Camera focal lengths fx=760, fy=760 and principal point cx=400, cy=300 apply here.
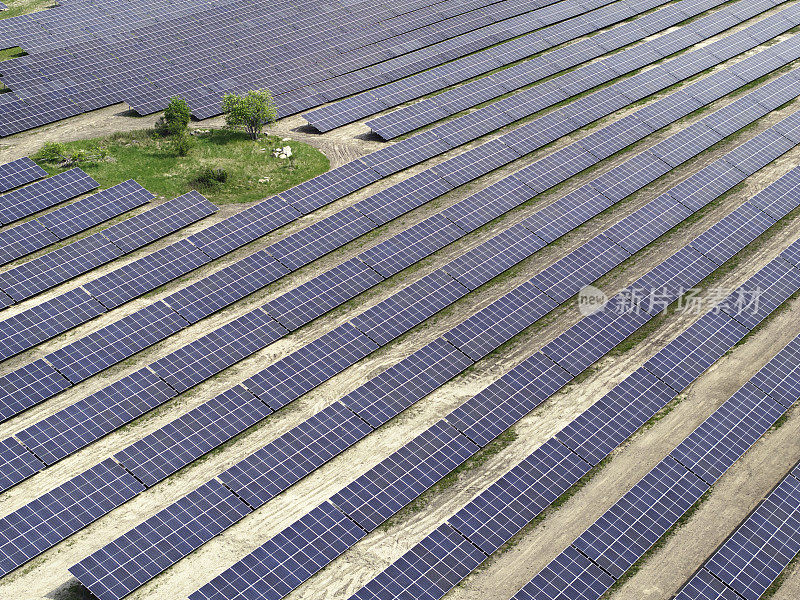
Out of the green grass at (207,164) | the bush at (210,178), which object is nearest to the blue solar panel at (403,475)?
the green grass at (207,164)

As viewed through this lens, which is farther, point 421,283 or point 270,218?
point 270,218

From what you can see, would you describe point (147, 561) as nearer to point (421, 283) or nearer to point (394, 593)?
point (394, 593)

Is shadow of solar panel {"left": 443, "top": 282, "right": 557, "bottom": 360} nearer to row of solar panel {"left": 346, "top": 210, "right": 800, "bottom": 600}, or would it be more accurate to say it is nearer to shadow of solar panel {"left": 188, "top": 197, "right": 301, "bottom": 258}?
row of solar panel {"left": 346, "top": 210, "right": 800, "bottom": 600}

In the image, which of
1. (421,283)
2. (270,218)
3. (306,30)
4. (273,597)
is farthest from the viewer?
(306,30)

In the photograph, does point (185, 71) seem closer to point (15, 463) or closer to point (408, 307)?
point (408, 307)

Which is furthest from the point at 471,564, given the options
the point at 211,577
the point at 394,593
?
the point at 211,577

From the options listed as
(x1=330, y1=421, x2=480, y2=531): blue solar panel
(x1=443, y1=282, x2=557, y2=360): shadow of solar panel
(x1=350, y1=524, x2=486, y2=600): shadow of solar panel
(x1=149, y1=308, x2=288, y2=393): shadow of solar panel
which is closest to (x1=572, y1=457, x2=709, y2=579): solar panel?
(x1=350, y1=524, x2=486, y2=600): shadow of solar panel

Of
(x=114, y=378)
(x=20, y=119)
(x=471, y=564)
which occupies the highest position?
(x=20, y=119)
